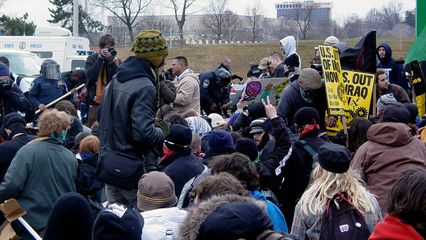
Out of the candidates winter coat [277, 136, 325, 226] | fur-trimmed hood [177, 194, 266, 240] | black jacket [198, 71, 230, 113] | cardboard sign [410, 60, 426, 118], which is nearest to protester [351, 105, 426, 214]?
winter coat [277, 136, 325, 226]

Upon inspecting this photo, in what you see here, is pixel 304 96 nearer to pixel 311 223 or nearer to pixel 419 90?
pixel 419 90

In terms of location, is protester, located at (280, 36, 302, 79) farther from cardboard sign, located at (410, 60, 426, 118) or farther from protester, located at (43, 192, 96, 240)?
protester, located at (43, 192, 96, 240)

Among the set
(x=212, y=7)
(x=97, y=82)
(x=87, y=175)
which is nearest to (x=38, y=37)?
(x=97, y=82)

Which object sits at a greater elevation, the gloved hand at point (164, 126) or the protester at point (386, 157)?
the gloved hand at point (164, 126)

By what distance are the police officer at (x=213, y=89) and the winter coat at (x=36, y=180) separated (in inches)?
240

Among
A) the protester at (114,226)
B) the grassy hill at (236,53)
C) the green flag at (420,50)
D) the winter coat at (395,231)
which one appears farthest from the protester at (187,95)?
the grassy hill at (236,53)

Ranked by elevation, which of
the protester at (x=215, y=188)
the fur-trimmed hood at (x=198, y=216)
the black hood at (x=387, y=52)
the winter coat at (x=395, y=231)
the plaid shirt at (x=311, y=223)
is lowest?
the plaid shirt at (x=311, y=223)

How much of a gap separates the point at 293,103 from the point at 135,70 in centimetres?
323

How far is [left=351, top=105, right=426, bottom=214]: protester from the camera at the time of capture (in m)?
6.63

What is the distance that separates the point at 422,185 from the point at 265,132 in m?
4.32

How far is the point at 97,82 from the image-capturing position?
10945 millimetres

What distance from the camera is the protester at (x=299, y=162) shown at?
23.8ft

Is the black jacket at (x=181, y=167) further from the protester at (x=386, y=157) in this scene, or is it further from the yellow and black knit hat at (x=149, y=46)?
the protester at (x=386, y=157)

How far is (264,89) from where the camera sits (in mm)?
10617
